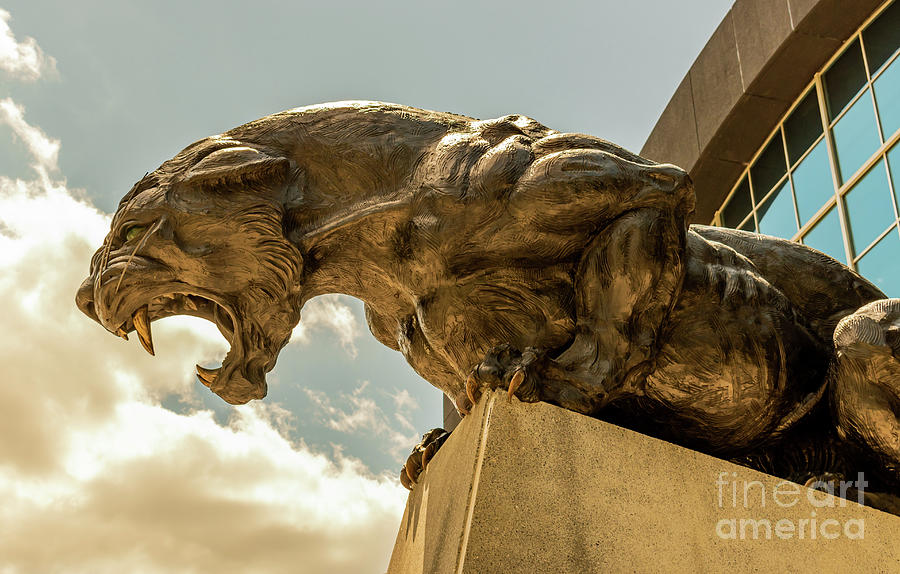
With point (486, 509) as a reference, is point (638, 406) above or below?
above

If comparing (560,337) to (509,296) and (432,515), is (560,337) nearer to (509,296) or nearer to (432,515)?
(509,296)

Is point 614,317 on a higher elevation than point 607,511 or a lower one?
higher

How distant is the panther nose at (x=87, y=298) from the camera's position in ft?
12.4

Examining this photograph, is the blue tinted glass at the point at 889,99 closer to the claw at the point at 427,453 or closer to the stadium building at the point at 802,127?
the stadium building at the point at 802,127

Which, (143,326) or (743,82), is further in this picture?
(743,82)

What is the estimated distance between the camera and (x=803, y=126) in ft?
54.3

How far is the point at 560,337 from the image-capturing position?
3.52 metres

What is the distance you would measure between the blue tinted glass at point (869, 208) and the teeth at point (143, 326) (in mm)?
12770

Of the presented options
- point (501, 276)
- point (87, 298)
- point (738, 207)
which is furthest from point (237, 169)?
point (738, 207)

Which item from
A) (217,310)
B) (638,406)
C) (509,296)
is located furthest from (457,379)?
(217,310)

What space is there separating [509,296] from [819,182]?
44.9 ft

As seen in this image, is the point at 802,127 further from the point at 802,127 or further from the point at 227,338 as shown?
the point at 227,338

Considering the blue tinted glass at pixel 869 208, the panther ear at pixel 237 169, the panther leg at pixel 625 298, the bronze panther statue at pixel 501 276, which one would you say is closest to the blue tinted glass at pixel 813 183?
the blue tinted glass at pixel 869 208

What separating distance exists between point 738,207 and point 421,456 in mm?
15702
